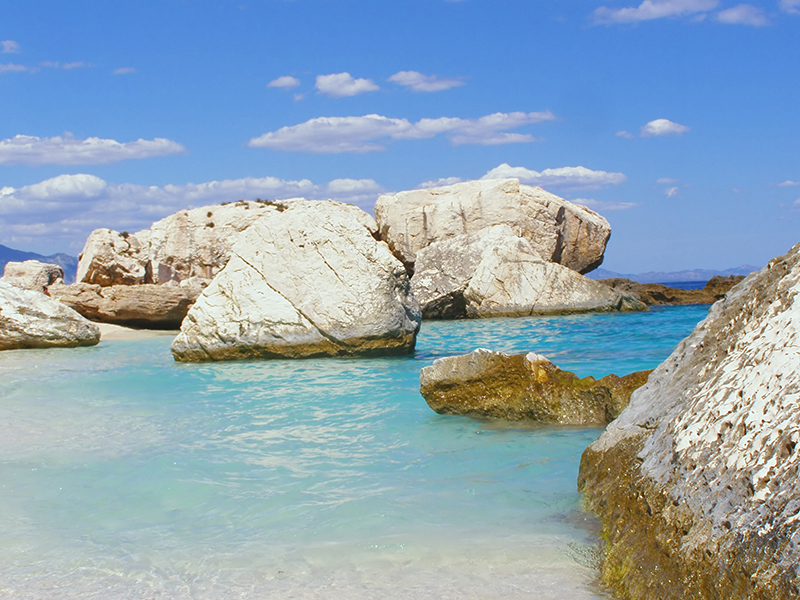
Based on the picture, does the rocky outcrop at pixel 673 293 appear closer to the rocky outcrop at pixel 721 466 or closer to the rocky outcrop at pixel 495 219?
the rocky outcrop at pixel 495 219

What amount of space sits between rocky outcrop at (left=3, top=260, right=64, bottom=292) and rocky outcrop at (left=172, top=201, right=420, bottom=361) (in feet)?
43.2

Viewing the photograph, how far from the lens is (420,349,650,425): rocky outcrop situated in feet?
20.6

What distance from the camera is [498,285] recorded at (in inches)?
925

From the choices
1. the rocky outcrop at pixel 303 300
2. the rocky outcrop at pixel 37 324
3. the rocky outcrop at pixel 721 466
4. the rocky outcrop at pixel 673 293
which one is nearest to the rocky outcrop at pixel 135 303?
the rocky outcrop at pixel 37 324

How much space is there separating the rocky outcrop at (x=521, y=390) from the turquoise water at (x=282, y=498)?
226mm

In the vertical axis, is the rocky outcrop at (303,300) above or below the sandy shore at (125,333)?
above

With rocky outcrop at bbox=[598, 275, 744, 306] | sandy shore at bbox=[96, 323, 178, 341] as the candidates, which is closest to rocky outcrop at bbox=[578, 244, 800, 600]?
sandy shore at bbox=[96, 323, 178, 341]

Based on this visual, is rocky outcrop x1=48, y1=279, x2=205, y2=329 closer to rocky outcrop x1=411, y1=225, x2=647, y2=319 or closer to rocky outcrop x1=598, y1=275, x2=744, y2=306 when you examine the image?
rocky outcrop x1=411, y1=225, x2=647, y2=319

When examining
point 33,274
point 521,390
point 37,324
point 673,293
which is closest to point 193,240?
point 33,274

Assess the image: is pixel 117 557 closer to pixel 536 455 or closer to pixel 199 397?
pixel 536 455

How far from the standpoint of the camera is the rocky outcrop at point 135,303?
18797 mm

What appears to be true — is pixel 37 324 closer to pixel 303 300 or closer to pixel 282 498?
pixel 303 300

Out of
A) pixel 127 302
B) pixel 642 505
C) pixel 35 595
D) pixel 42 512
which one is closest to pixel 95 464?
pixel 42 512

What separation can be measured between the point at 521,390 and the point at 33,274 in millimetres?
20985
